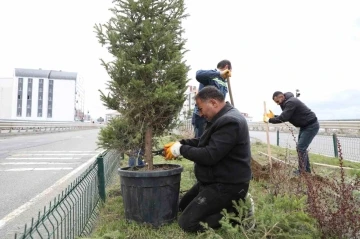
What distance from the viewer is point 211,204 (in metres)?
3.49

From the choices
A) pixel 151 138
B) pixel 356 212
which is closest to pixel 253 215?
pixel 356 212

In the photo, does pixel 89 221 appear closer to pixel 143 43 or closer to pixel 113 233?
pixel 113 233

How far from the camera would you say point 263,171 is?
19.7ft

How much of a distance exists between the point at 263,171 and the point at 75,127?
1809 inches

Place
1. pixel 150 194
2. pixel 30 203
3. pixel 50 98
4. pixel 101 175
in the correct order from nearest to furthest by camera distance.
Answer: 1. pixel 150 194
2. pixel 101 175
3. pixel 30 203
4. pixel 50 98

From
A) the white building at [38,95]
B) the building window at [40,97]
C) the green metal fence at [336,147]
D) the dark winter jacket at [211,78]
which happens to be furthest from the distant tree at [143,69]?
the building window at [40,97]

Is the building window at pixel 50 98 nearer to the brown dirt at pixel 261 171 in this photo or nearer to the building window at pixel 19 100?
the building window at pixel 19 100

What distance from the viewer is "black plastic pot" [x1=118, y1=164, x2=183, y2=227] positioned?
11.6 ft

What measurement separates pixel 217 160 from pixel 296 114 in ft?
13.3

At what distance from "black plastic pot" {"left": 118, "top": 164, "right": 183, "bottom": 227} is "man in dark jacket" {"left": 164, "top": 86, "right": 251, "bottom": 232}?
26 cm

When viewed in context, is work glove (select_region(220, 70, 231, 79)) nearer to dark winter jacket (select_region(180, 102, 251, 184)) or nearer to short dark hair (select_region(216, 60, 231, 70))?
short dark hair (select_region(216, 60, 231, 70))

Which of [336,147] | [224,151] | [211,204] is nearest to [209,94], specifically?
[224,151]

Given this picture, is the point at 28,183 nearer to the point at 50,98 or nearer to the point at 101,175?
the point at 101,175

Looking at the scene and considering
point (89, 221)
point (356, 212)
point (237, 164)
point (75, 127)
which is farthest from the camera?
point (75, 127)
